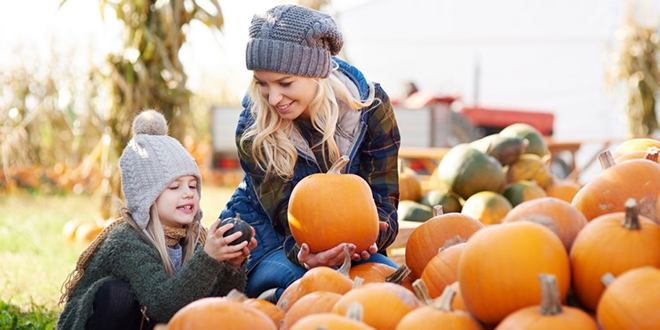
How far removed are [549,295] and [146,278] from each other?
4.69 feet

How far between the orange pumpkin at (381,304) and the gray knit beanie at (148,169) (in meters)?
1.15

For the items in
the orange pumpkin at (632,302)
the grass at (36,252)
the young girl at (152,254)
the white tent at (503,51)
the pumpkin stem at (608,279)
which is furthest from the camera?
the white tent at (503,51)

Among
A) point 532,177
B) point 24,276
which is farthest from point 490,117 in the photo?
point 24,276

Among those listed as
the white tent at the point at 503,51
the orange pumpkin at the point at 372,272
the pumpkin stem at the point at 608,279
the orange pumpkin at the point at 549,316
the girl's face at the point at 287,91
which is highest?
the girl's face at the point at 287,91

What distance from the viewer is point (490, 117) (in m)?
11.5

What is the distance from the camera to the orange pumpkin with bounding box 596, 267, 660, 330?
4.30 ft

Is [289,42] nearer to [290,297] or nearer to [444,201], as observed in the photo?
[290,297]

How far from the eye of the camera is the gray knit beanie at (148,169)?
2533 mm

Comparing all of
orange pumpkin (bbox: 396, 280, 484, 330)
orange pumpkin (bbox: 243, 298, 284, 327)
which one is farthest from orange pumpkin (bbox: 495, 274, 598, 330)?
orange pumpkin (bbox: 243, 298, 284, 327)

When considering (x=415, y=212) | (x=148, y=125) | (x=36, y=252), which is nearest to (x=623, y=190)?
(x=148, y=125)

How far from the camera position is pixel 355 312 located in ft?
4.85

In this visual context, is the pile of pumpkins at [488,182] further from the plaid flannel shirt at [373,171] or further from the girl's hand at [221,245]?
the girl's hand at [221,245]

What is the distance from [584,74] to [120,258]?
19094mm

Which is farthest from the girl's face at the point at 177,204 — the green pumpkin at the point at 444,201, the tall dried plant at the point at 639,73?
the tall dried plant at the point at 639,73
